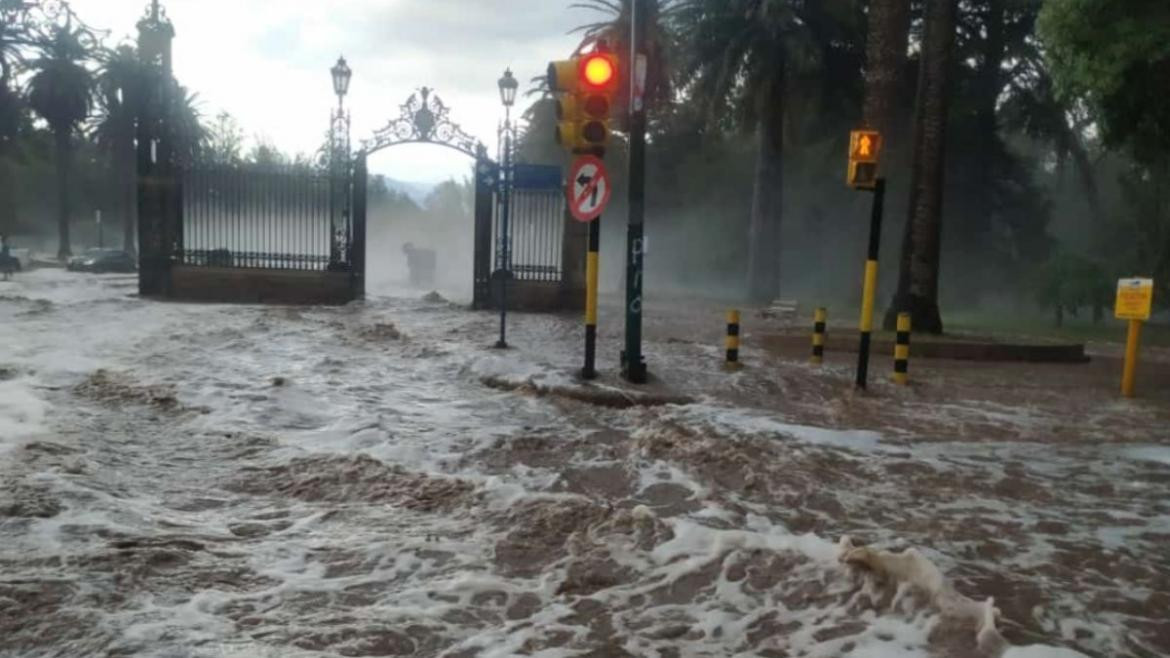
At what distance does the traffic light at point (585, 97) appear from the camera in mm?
11234

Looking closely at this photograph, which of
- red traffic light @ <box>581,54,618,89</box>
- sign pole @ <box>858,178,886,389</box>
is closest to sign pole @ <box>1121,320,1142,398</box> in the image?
sign pole @ <box>858,178,886,389</box>

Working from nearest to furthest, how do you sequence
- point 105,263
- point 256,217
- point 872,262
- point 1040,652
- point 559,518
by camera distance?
point 1040,652
point 559,518
point 872,262
point 256,217
point 105,263

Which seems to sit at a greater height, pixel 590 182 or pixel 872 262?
pixel 590 182

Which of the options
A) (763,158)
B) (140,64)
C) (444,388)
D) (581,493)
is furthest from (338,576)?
(763,158)

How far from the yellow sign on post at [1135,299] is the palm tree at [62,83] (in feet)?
166

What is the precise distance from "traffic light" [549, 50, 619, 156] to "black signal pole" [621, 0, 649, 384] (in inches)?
10.4

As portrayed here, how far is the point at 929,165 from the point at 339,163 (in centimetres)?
1320

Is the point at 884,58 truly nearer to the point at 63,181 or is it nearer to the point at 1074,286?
the point at 1074,286

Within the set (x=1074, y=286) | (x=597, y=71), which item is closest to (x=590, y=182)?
(x=597, y=71)

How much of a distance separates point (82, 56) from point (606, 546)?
54.7 meters

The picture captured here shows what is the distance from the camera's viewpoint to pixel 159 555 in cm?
538

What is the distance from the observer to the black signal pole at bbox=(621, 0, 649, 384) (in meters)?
11.4

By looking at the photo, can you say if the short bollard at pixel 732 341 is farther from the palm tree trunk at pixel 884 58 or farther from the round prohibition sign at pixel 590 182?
the palm tree trunk at pixel 884 58

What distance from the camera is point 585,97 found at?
1134cm
